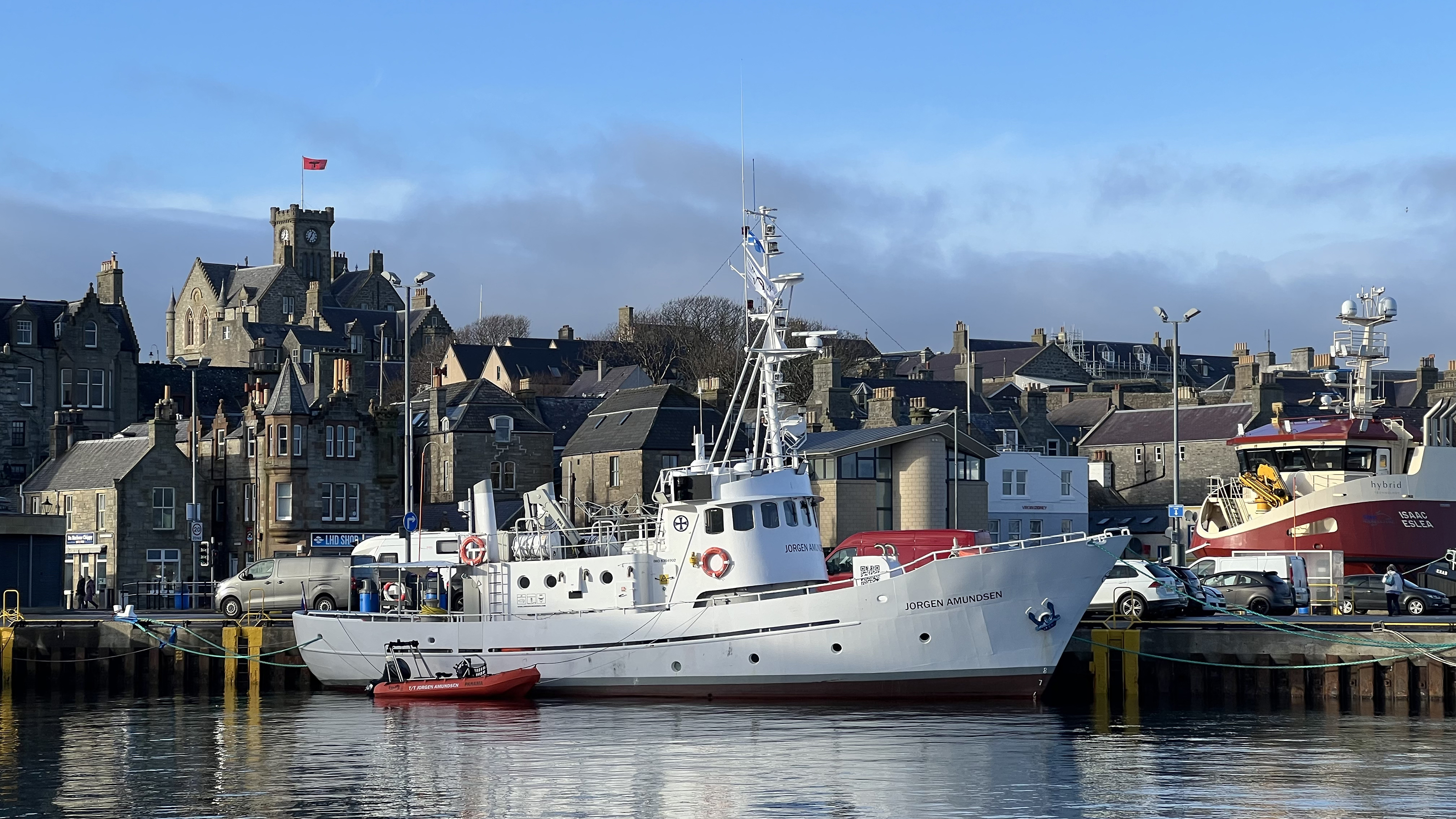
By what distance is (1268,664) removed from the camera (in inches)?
1559

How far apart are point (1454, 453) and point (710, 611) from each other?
104ft

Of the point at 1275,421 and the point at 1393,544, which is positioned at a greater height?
the point at 1275,421

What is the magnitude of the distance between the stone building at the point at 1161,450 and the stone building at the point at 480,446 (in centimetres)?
2703

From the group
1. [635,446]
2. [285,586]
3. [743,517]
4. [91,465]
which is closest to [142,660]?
[285,586]

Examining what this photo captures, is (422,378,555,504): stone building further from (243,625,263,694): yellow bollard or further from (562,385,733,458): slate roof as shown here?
(243,625,263,694): yellow bollard

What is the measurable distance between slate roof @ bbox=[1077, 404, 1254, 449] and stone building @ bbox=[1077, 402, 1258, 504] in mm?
30

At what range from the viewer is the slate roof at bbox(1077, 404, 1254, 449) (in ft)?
288

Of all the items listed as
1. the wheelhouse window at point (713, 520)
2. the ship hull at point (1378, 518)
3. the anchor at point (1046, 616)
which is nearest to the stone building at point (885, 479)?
the ship hull at point (1378, 518)

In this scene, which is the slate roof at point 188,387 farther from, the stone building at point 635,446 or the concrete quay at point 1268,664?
the concrete quay at point 1268,664

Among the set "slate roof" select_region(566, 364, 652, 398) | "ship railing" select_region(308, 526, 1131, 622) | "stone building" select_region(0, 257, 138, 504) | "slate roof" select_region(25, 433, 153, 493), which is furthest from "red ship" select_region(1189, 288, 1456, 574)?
"stone building" select_region(0, 257, 138, 504)

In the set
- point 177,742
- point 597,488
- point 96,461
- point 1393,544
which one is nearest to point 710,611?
point 177,742

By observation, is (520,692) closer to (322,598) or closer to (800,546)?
(800,546)

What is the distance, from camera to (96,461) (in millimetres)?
75312

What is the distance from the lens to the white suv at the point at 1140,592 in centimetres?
4456
